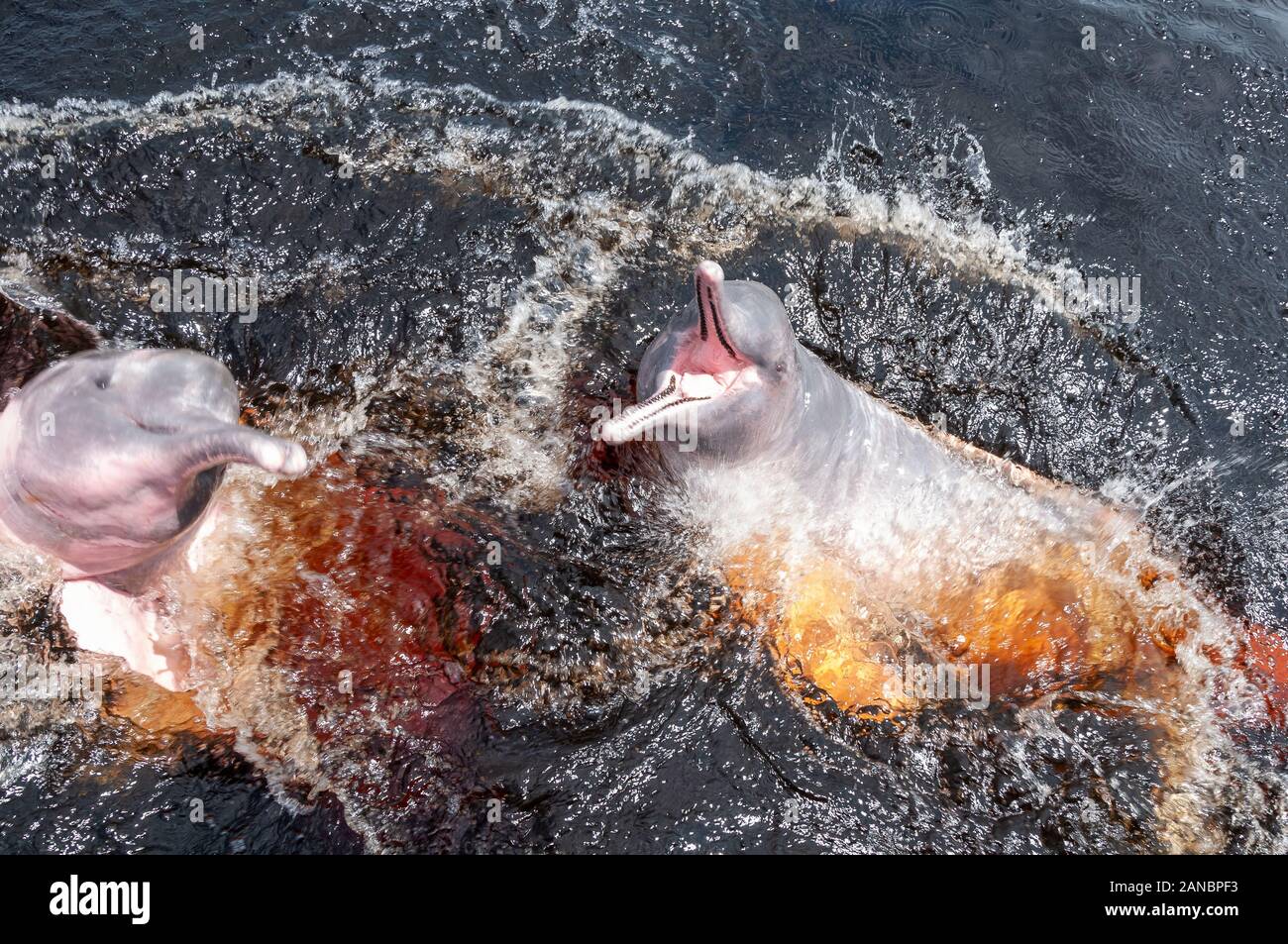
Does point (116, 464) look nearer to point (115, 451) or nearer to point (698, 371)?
point (115, 451)

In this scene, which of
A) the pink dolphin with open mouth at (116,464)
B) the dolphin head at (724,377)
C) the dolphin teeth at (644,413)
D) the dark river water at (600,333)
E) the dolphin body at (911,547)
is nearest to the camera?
the pink dolphin with open mouth at (116,464)

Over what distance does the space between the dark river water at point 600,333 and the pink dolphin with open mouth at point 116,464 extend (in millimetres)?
280

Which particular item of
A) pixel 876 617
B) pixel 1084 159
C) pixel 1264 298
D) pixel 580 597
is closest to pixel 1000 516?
pixel 876 617

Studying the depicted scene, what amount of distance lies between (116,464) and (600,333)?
3.36m

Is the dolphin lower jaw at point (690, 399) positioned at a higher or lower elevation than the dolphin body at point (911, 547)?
higher

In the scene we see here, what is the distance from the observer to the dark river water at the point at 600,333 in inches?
186

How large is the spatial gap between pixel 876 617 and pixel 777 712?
1.00m

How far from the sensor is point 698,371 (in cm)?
520

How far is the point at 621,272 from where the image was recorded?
692cm

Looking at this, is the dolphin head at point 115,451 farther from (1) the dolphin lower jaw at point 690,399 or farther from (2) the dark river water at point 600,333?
(1) the dolphin lower jaw at point 690,399

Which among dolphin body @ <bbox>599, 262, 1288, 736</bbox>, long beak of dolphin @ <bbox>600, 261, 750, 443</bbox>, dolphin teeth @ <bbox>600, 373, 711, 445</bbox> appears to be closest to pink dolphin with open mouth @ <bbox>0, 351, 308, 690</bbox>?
dolphin teeth @ <bbox>600, 373, 711, 445</bbox>

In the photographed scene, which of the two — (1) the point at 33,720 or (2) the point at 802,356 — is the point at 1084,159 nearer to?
(2) the point at 802,356

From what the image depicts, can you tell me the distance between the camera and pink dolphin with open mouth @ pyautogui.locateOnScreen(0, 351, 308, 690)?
4.02 metres

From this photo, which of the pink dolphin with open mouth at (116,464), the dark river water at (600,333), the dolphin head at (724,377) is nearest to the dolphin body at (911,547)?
the dolphin head at (724,377)
